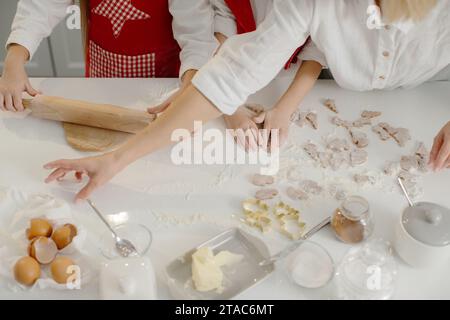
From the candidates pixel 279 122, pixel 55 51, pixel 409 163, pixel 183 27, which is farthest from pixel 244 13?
pixel 55 51

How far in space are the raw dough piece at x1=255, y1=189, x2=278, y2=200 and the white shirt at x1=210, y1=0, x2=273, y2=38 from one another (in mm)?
Result: 451

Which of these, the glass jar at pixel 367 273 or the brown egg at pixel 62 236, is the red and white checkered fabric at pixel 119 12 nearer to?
the brown egg at pixel 62 236

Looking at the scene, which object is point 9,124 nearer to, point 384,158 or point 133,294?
A: point 133,294

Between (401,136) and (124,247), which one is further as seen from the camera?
(401,136)

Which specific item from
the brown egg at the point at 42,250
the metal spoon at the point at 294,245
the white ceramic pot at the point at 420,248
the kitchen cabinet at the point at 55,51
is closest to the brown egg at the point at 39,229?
the brown egg at the point at 42,250

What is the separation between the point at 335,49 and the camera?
3.23 ft

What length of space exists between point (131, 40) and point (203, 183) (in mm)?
515

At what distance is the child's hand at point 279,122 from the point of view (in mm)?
990

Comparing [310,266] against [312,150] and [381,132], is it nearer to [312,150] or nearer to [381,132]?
[312,150]

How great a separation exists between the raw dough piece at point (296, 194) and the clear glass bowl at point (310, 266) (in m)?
0.11

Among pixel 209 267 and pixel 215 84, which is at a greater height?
pixel 215 84

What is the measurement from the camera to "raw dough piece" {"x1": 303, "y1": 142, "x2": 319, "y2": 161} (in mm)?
947

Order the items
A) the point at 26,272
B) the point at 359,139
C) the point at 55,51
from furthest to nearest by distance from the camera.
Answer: the point at 55,51
the point at 359,139
the point at 26,272

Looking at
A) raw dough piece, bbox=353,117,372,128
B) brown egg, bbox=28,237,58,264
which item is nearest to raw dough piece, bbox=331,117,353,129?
raw dough piece, bbox=353,117,372,128
